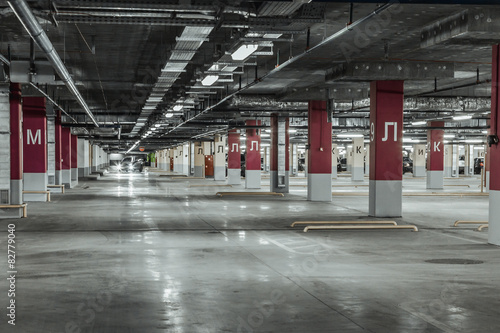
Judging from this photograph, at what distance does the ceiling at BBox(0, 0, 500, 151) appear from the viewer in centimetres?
985

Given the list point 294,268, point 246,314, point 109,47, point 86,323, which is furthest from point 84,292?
point 109,47

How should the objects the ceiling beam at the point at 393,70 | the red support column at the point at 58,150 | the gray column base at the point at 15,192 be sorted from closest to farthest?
the ceiling beam at the point at 393,70 → the gray column base at the point at 15,192 → the red support column at the point at 58,150

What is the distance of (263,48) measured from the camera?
13.3 m

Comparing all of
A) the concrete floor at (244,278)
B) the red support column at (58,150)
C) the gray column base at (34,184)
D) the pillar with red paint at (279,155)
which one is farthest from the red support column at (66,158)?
the concrete floor at (244,278)

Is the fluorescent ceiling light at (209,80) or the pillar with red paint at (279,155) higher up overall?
the fluorescent ceiling light at (209,80)

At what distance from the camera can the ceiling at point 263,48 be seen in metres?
9.85

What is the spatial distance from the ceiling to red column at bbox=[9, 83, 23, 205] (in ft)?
3.88

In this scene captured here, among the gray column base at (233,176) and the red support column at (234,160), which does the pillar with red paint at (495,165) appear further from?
the gray column base at (233,176)

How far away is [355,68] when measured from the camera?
54.9 ft

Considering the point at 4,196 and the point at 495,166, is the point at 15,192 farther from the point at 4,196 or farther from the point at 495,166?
the point at 495,166

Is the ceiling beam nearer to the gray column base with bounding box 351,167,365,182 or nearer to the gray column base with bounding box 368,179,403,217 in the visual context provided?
the gray column base with bounding box 368,179,403,217

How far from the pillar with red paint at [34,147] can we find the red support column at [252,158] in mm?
13812

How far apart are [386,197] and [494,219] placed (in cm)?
572

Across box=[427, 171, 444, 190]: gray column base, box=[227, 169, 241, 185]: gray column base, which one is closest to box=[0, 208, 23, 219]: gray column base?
box=[227, 169, 241, 185]: gray column base
